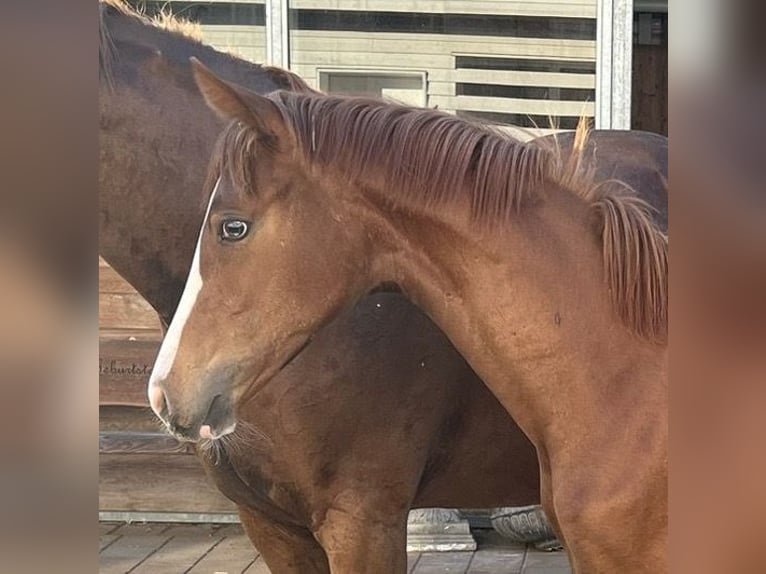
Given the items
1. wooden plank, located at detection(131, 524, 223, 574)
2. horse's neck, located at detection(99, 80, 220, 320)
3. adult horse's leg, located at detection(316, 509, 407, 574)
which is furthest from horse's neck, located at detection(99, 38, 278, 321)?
wooden plank, located at detection(131, 524, 223, 574)

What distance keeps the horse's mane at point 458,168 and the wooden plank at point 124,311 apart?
0.55 metres

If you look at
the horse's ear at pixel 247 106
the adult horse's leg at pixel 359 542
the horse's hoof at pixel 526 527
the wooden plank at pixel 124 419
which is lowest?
the horse's hoof at pixel 526 527

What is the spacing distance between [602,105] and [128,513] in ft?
4.61

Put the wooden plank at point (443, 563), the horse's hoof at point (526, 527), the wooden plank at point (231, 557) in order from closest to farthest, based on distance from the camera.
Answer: the wooden plank at point (231, 557) < the wooden plank at point (443, 563) < the horse's hoof at point (526, 527)

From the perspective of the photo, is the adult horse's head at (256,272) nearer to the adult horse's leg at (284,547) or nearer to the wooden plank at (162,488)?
the adult horse's leg at (284,547)

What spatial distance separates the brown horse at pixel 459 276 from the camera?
1505mm

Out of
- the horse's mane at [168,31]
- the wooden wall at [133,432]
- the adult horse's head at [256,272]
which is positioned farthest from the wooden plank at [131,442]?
the horse's mane at [168,31]

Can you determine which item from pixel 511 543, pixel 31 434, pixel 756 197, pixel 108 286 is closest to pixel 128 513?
pixel 108 286

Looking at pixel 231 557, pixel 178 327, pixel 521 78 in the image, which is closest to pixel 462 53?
pixel 521 78

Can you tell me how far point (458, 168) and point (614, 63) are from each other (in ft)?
1.81

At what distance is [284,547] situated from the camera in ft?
→ 6.12

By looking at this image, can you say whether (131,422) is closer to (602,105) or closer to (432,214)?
(432,214)

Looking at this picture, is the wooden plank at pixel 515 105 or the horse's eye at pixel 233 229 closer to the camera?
the horse's eye at pixel 233 229

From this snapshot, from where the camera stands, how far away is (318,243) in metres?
1.50
